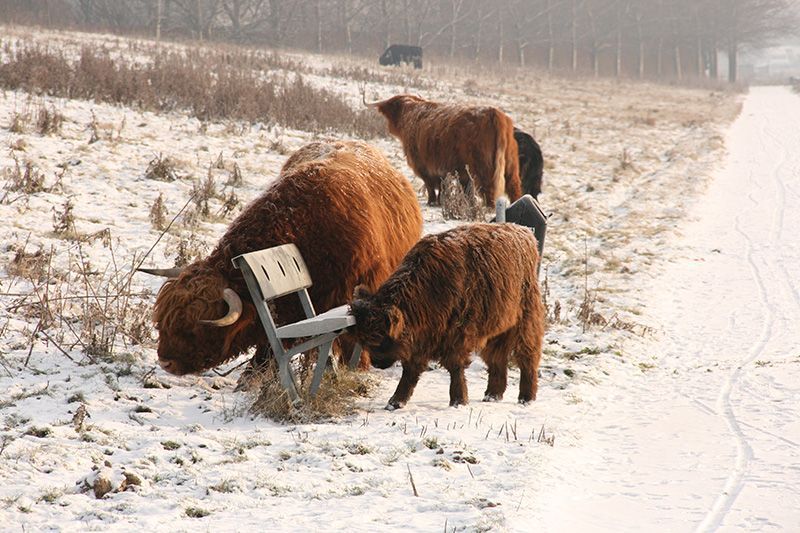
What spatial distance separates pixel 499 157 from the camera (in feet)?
37.2

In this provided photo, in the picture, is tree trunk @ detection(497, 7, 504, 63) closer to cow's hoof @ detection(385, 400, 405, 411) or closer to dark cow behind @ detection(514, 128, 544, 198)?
dark cow behind @ detection(514, 128, 544, 198)

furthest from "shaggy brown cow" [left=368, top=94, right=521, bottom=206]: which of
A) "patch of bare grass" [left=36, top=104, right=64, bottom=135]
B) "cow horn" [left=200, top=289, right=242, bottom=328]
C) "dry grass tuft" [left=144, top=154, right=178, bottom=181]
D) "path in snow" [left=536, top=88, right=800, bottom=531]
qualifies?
"cow horn" [left=200, top=289, right=242, bottom=328]

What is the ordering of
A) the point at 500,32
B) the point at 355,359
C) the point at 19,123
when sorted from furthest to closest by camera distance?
the point at 500,32
the point at 19,123
the point at 355,359

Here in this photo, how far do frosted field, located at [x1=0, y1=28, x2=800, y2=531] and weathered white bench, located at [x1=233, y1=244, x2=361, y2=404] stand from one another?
1.22 feet

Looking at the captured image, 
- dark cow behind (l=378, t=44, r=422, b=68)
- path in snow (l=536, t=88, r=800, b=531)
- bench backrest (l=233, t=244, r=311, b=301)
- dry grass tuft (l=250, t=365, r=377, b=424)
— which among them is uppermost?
dark cow behind (l=378, t=44, r=422, b=68)

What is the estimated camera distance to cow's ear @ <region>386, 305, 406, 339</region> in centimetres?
499

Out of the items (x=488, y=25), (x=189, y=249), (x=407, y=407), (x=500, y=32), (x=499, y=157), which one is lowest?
(x=407, y=407)

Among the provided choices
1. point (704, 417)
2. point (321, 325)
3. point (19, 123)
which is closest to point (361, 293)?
point (321, 325)

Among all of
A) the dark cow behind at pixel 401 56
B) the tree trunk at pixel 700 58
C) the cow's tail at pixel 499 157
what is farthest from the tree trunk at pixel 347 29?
the cow's tail at pixel 499 157

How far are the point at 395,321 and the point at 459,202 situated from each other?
6.66m

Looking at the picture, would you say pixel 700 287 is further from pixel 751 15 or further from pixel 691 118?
pixel 751 15

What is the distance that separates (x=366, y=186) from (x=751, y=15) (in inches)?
2691

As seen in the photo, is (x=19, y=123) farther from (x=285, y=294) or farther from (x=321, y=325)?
(x=321, y=325)

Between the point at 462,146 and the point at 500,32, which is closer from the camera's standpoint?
the point at 462,146
